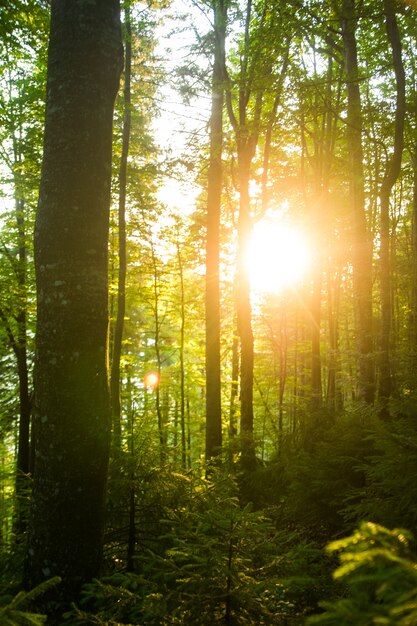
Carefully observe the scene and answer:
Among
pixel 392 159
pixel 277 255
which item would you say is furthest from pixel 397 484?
pixel 277 255

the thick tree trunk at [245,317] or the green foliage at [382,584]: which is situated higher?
the thick tree trunk at [245,317]

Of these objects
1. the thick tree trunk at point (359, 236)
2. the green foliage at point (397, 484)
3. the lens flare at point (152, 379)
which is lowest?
Result: the green foliage at point (397, 484)

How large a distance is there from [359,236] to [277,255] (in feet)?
22.6

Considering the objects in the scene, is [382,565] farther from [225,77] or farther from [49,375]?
[225,77]

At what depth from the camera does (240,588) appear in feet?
7.36

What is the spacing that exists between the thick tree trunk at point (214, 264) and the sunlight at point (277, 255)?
11.3 feet

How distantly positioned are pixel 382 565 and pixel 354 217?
8.47 meters

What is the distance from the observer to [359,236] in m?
8.44

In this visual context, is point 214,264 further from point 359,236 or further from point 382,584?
point 382,584

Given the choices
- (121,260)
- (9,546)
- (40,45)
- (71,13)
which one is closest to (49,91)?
(71,13)

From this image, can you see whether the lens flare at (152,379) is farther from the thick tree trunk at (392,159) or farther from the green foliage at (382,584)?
the green foliage at (382,584)

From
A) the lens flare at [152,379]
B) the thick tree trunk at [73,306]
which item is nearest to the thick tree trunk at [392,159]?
the thick tree trunk at [73,306]

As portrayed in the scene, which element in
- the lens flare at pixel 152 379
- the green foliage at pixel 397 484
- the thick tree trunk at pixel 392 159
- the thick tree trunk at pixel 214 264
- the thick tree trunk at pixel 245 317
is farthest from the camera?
the lens flare at pixel 152 379

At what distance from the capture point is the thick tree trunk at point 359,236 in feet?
26.3
